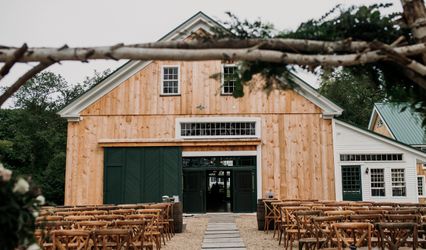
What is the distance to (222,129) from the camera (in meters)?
19.0

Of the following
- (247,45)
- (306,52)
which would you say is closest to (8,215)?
(247,45)

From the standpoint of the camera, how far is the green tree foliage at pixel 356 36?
3.58 meters

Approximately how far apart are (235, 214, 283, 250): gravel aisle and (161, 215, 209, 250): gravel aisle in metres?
1.18

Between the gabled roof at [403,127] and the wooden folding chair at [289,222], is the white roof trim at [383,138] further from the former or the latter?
the wooden folding chair at [289,222]

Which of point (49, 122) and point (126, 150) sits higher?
point (49, 122)

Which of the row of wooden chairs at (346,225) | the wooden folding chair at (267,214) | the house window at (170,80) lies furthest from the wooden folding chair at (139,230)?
the house window at (170,80)

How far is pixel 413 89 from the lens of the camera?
4000mm

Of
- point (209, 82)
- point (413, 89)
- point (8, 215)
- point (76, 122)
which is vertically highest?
point (209, 82)

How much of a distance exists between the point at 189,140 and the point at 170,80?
2.71 metres

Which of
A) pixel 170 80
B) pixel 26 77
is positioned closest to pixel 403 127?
pixel 170 80

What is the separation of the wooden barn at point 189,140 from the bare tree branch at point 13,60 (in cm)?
1523

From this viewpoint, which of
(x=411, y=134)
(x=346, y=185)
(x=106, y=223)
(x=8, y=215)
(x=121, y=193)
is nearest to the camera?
(x=8, y=215)

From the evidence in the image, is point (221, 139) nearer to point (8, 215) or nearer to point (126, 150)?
point (126, 150)

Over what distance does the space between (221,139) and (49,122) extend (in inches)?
1047
